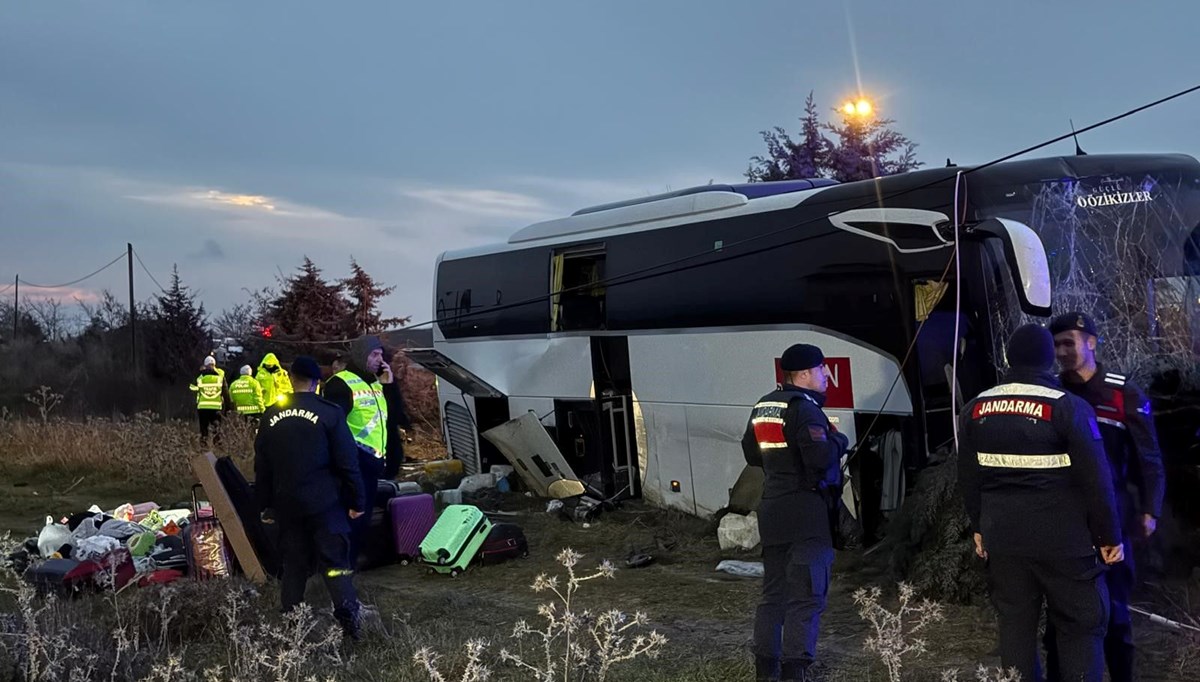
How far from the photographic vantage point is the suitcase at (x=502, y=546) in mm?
9102

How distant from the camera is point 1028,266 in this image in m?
6.58

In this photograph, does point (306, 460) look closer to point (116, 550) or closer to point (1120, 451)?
point (116, 550)

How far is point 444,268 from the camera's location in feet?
47.2

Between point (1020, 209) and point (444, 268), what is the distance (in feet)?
28.0

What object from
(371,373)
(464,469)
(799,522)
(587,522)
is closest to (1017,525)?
(799,522)

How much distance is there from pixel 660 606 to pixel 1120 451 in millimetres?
3631

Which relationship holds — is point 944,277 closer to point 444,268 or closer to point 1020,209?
point 1020,209

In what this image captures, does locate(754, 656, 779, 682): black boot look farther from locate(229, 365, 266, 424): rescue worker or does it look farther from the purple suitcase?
locate(229, 365, 266, 424): rescue worker

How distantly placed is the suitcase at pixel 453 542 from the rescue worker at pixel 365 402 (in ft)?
3.70

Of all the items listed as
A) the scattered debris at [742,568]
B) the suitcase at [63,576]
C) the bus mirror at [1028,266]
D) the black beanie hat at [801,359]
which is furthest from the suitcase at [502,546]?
the bus mirror at [1028,266]

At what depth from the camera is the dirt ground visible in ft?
18.1

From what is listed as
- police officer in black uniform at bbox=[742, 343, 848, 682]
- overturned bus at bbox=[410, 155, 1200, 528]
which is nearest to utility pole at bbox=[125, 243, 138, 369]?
overturned bus at bbox=[410, 155, 1200, 528]

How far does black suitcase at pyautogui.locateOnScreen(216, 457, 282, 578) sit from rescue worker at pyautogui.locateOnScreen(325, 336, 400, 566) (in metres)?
1.09

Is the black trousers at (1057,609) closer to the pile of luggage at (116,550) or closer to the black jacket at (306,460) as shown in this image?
the black jacket at (306,460)
